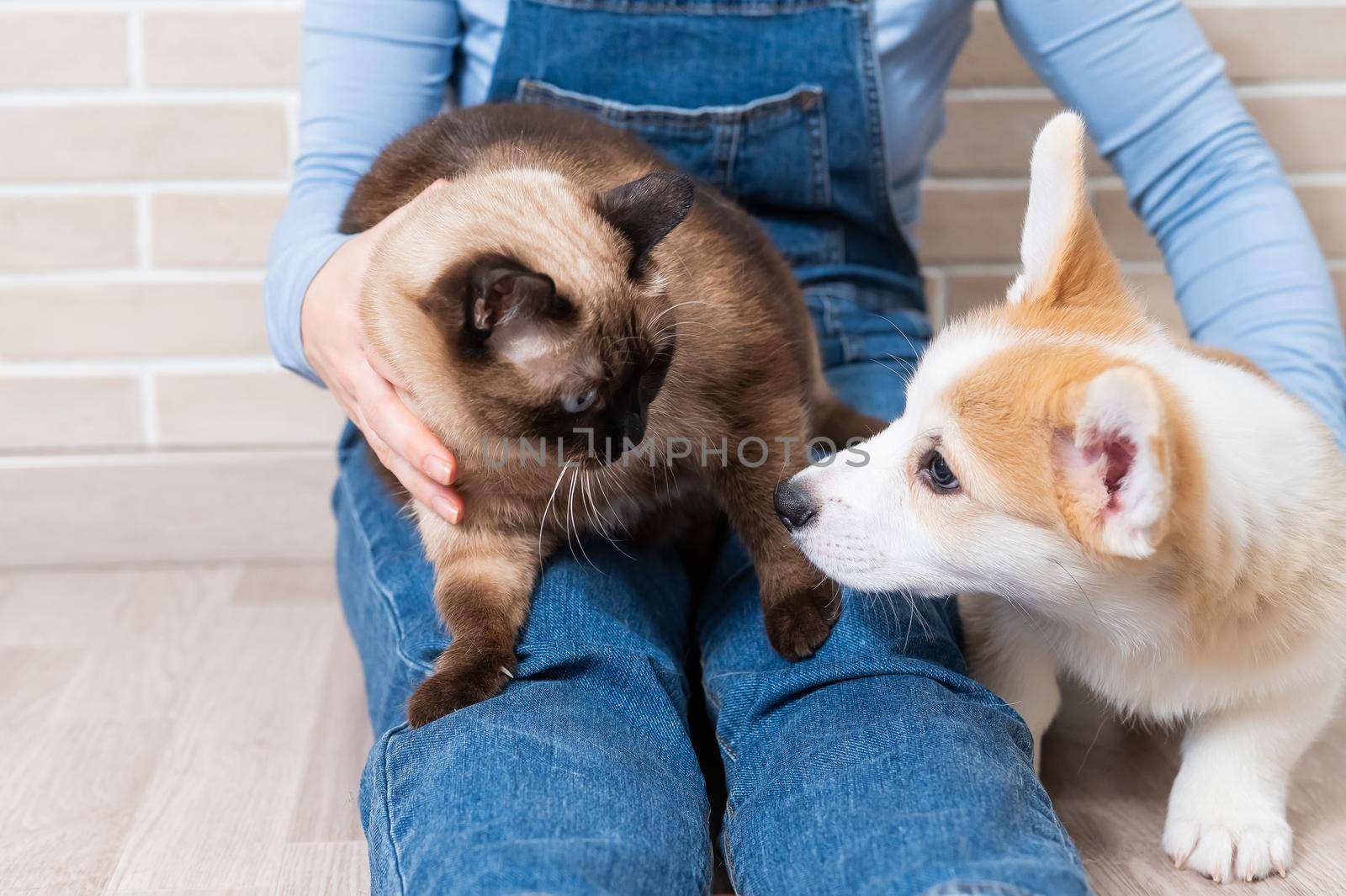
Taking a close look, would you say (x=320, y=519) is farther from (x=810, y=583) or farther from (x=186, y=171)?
(x=810, y=583)

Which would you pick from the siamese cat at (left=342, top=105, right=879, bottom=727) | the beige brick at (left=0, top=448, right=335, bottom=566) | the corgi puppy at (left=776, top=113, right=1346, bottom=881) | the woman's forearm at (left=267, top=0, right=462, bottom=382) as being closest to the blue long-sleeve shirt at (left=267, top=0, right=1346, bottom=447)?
the woman's forearm at (left=267, top=0, right=462, bottom=382)

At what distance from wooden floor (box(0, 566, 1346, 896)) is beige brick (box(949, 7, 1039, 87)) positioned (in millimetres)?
1157

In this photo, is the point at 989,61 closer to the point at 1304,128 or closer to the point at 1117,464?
the point at 1304,128

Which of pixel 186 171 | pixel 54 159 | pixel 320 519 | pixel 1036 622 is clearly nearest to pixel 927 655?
pixel 1036 622

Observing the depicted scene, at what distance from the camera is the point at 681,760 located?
1.21 meters

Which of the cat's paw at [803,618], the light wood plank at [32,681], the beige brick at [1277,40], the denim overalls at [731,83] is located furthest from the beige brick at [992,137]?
the light wood plank at [32,681]

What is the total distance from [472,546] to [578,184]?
439 millimetres

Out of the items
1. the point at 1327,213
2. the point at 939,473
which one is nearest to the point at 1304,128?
the point at 1327,213

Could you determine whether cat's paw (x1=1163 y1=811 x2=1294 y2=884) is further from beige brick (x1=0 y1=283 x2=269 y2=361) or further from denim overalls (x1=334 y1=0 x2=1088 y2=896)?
beige brick (x1=0 y1=283 x2=269 y2=361)

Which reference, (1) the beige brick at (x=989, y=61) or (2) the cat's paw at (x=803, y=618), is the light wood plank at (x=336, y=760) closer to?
(2) the cat's paw at (x=803, y=618)

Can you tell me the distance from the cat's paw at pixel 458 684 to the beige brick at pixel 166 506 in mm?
1143

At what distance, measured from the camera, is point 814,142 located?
65.1 inches

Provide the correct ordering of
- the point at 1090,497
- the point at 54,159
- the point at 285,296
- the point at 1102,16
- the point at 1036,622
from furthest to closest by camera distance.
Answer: the point at 54,159, the point at 1102,16, the point at 285,296, the point at 1036,622, the point at 1090,497

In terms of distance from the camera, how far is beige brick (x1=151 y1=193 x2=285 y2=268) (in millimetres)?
2102
